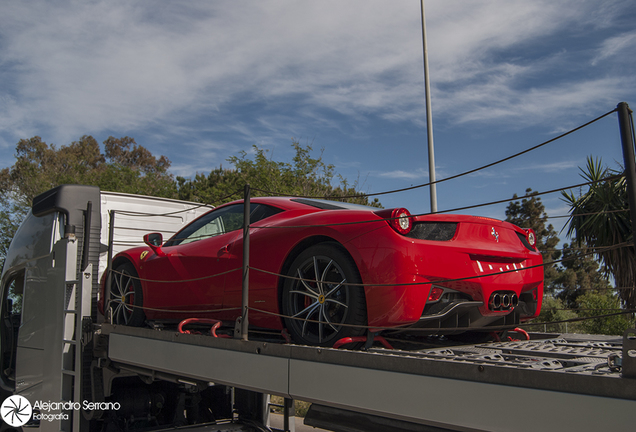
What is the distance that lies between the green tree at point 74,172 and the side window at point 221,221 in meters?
22.0

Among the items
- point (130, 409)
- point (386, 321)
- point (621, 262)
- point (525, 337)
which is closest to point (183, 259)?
point (130, 409)

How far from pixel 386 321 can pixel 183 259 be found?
2262 mm

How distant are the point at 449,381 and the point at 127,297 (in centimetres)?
397

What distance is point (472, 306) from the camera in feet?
9.55

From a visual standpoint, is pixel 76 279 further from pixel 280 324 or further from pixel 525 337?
pixel 525 337

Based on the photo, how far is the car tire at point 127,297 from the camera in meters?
4.79

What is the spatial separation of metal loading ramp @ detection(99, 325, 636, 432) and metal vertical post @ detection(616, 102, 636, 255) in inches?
20.0

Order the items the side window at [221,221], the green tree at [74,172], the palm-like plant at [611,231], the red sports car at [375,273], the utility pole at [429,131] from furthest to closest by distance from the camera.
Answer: the green tree at [74,172] → the utility pole at [429,131] → the palm-like plant at [611,231] → the side window at [221,221] → the red sports car at [375,273]

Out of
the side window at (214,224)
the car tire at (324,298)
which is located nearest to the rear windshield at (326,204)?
the side window at (214,224)

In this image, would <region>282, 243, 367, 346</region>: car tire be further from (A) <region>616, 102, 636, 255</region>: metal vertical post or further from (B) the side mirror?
(B) the side mirror

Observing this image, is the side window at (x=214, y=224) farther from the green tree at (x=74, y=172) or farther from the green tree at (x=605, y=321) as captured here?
the green tree at (x=74, y=172)

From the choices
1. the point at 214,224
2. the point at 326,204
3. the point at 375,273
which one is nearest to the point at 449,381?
the point at 375,273

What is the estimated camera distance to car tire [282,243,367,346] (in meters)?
2.87

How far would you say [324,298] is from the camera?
119 inches
